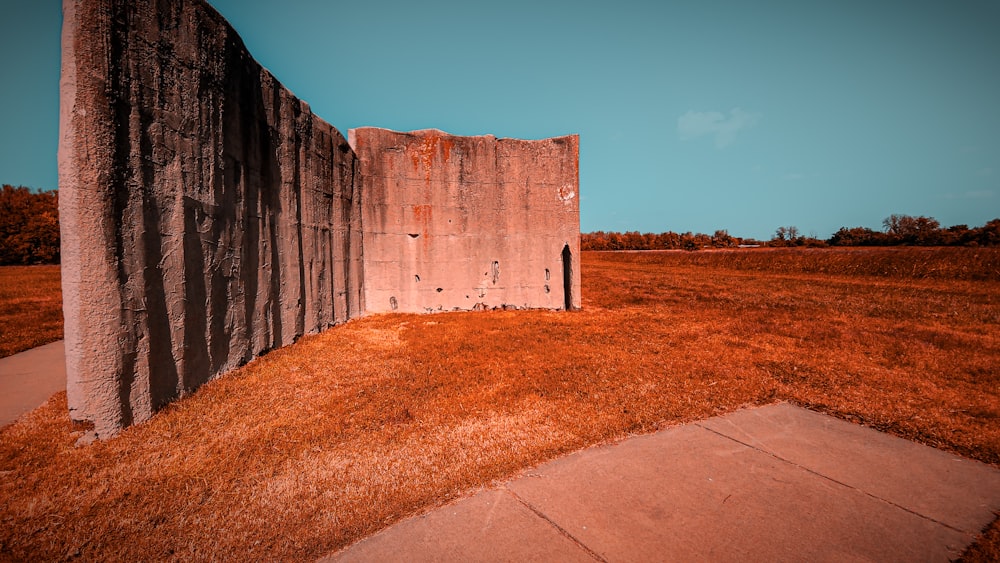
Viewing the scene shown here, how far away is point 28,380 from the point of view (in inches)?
197

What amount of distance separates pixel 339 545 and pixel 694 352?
5639mm

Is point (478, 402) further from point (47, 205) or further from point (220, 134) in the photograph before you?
point (47, 205)

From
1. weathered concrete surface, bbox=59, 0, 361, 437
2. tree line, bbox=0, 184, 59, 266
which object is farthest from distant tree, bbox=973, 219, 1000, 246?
tree line, bbox=0, 184, 59, 266

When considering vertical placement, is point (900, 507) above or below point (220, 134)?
below

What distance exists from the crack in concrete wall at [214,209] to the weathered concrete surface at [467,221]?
36 millimetres

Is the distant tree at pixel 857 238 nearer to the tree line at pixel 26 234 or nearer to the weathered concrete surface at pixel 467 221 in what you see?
the weathered concrete surface at pixel 467 221

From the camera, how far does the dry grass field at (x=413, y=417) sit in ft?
7.98

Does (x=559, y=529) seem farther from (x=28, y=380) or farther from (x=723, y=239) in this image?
(x=723, y=239)

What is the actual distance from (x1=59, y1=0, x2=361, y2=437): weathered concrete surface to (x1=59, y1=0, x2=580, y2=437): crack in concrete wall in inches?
0.6

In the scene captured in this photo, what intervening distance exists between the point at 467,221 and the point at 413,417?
6.82 metres

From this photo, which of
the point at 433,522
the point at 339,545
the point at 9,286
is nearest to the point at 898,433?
the point at 433,522

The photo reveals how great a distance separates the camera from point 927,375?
521 cm

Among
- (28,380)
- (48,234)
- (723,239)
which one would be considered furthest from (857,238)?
(48,234)

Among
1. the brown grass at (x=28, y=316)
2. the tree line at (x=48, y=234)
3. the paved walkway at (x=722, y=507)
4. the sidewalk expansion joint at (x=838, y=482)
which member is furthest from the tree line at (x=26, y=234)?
the sidewalk expansion joint at (x=838, y=482)
